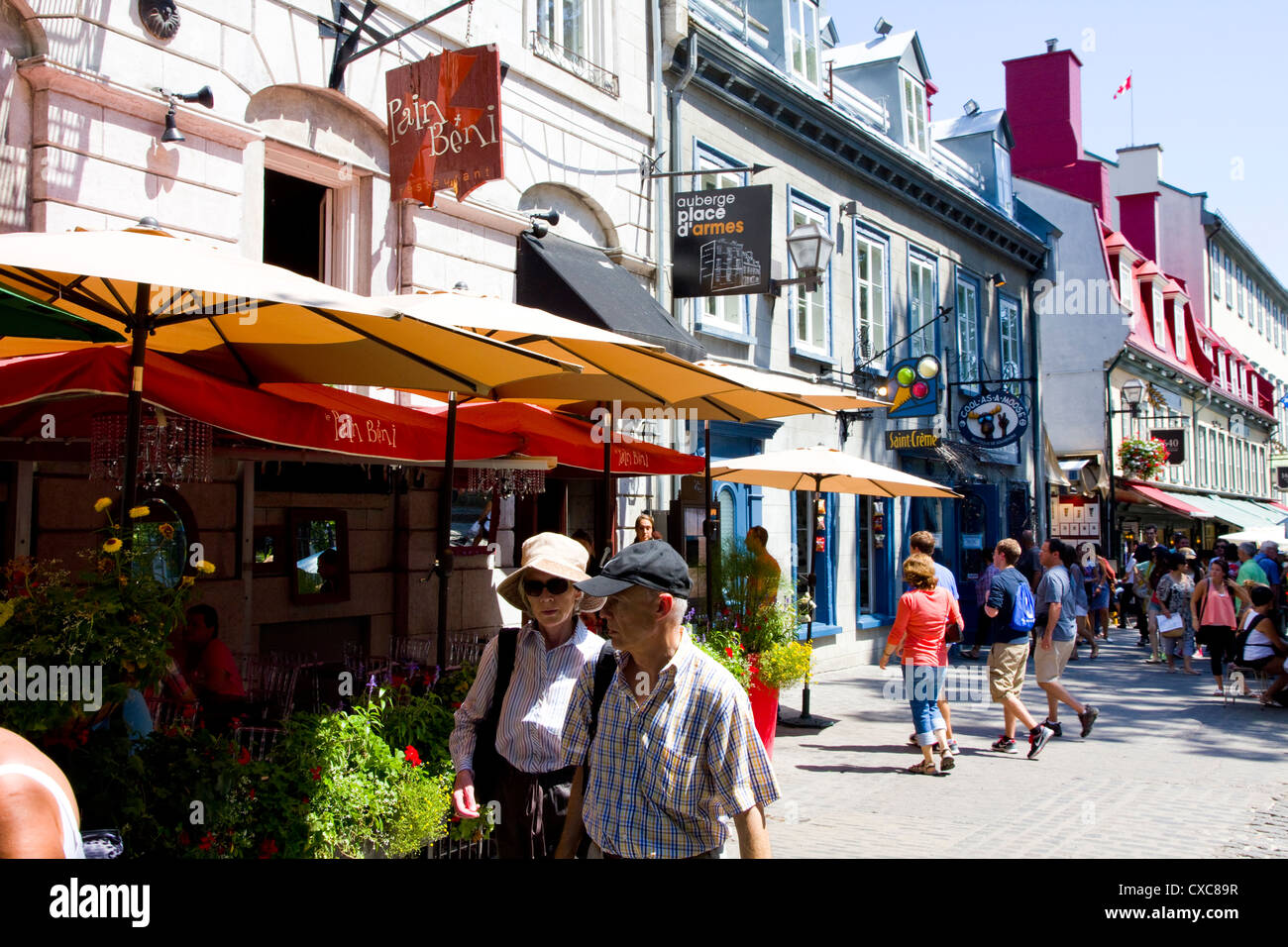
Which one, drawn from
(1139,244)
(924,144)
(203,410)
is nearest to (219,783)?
(203,410)

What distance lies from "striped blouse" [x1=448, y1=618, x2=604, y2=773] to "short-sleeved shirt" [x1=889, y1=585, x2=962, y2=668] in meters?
5.41

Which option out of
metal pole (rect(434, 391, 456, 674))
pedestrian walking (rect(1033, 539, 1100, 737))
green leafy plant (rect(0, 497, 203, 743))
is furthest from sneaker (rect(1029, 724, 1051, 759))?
green leafy plant (rect(0, 497, 203, 743))

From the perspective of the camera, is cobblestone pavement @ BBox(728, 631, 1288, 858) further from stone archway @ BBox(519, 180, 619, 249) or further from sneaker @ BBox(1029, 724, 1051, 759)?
stone archway @ BBox(519, 180, 619, 249)

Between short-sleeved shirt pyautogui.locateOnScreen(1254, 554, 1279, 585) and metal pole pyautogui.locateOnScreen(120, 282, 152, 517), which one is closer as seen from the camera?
metal pole pyautogui.locateOnScreen(120, 282, 152, 517)

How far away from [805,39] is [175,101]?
11.3m

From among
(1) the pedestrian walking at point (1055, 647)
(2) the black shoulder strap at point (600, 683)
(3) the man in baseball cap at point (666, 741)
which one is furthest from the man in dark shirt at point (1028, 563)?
(3) the man in baseball cap at point (666, 741)

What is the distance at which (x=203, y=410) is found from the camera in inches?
200

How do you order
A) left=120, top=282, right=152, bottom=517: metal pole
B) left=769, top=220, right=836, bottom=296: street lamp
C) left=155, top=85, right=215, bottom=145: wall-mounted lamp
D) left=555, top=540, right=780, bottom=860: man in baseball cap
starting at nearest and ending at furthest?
left=555, top=540, right=780, bottom=860: man in baseball cap < left=120, top=282, right=152, bottom=517: metal pole < left=155, top=85, right=215, bottom=145: wall-mounted lamp < left=769, top=220, right=836, bottom=296: street lamp

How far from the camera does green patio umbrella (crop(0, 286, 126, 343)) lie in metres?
4.90

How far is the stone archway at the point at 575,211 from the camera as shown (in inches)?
456

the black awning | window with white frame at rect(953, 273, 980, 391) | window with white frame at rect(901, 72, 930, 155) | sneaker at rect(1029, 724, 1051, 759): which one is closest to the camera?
sneaker at rect(1029, 724, 1051, 759)

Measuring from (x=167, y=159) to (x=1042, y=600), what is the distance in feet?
26.4

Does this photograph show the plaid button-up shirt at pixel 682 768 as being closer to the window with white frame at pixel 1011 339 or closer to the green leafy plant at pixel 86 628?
the green leafy plant at pixel 86 628

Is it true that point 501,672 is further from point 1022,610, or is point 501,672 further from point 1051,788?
point 1022,610
